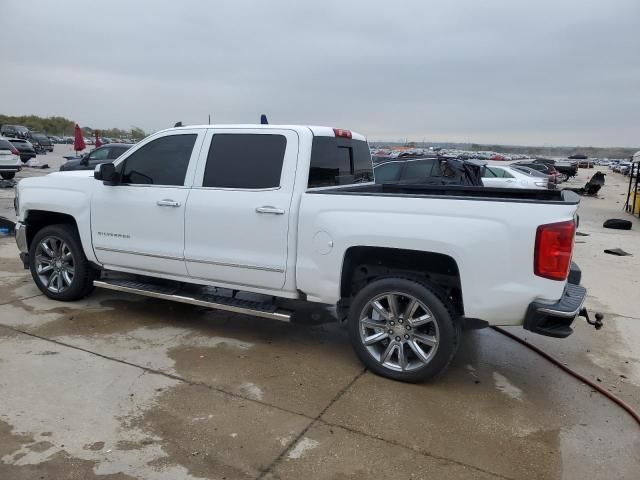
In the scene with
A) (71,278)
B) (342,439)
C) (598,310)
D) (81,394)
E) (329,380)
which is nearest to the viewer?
(342,439)

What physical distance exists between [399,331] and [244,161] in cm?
197

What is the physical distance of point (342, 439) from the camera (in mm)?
3246

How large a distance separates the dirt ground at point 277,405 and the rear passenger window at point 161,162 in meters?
1.44

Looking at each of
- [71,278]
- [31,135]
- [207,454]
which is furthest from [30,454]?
[31,135]

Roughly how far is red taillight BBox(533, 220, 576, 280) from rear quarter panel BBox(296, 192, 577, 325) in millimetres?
39

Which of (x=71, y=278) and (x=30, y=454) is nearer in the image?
(x=30, y=454)

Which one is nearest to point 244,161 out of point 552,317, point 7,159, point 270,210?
point 270,210

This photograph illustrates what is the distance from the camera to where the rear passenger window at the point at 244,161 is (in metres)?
4.44

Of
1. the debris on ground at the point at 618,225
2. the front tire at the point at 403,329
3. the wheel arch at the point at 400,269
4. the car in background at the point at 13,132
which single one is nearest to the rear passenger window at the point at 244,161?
the wheel arch at the point at 400,269

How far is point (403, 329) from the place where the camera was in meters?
3.99

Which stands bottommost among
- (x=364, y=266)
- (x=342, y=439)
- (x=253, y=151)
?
(x=342, y=439)

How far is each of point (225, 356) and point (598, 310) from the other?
447 centimetres

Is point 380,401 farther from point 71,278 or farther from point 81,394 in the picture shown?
point 71,278

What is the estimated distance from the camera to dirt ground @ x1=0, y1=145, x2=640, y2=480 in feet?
9.82
